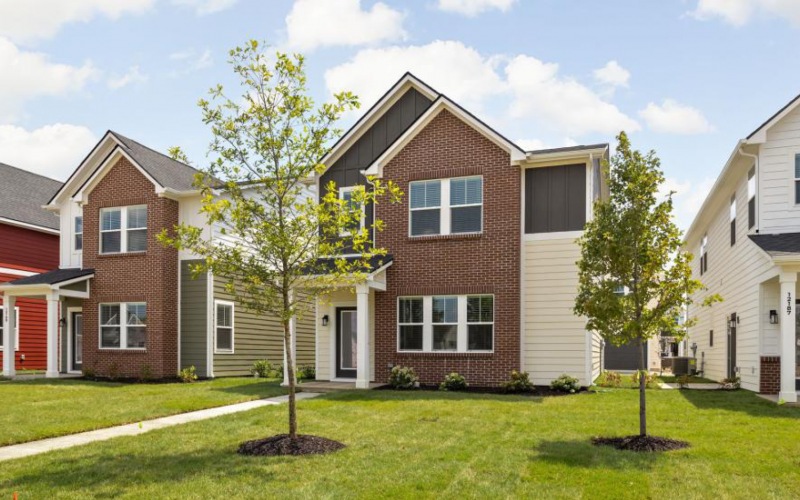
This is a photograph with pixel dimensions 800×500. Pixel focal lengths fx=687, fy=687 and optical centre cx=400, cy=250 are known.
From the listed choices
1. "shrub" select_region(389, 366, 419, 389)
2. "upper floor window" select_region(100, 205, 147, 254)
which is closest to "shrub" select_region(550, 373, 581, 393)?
"shrub" select_region(389, 366, 419, 389)

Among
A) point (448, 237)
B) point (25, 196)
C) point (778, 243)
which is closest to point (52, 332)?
point (25, 196)

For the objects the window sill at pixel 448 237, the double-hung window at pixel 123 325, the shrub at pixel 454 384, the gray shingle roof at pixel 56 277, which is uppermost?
the window sill at pixel 448 237

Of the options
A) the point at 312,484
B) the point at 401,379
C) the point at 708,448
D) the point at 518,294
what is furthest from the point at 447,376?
the point at 312,484

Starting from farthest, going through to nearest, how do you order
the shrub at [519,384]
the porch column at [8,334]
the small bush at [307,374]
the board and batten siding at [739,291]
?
the porch column at [8,334] < the small bush at [307,374] < the shrub at [519,384] < the board and batten siding at [739,291]

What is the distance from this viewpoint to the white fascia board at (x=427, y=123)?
1769cm

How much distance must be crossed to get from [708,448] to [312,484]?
5519mm

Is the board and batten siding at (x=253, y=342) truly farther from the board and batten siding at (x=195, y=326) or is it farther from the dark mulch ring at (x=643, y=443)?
the dark mulch ring at (x=643, y=443)

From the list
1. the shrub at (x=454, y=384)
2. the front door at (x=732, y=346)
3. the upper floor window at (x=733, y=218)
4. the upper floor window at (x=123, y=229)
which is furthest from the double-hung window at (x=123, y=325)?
the upper floor window at (x=733, y=218)

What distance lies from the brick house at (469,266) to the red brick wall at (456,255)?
1.1 inches

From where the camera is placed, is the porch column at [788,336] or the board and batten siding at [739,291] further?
the board and batten siding at [739,291]

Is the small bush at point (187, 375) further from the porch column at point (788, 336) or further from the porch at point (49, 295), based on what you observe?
the porch column at point (788, 336)

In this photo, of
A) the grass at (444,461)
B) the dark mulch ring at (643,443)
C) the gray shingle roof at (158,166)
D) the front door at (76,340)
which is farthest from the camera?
the front door at (76,340)

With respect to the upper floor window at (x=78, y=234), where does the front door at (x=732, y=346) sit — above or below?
below

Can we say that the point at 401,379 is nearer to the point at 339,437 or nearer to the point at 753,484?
the point at 339,437
